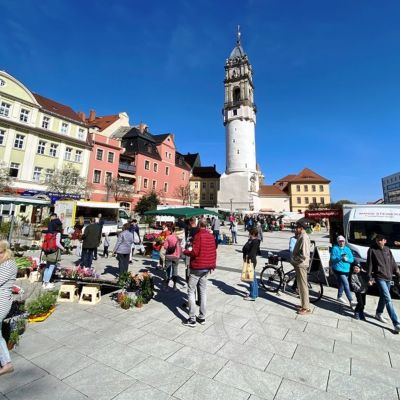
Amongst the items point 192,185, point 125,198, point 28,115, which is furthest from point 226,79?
point 28,115

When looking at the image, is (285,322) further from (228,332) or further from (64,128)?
(64,128)

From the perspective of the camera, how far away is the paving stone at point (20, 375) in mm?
2950

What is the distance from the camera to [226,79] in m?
58.7

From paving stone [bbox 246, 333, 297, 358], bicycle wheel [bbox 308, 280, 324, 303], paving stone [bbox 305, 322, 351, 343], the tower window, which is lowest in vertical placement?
paving stone [bbox 246, 333, 297, 358]

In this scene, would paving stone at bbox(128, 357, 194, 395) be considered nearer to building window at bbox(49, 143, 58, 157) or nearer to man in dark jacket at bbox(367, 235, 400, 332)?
man in dark jacket at bbox(367, 235, 400, 332)

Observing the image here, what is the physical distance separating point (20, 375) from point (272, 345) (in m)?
3.77

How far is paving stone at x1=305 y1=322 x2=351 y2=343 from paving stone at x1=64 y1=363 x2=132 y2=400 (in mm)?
3556

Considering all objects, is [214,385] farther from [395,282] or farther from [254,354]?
[395,282]

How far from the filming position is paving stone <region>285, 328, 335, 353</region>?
415cm

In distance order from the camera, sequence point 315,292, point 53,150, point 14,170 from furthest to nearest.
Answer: point 53,150 < point 14,170 < point 315,292

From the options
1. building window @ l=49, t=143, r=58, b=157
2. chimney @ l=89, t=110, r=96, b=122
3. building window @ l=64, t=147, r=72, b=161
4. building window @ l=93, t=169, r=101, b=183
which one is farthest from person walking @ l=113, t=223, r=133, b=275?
chimney @ l=89, t=110, r=96, b=122

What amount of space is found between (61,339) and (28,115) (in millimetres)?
31677

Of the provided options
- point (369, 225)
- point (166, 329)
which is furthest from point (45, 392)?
point (369, 225)

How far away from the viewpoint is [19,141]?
2688cm
